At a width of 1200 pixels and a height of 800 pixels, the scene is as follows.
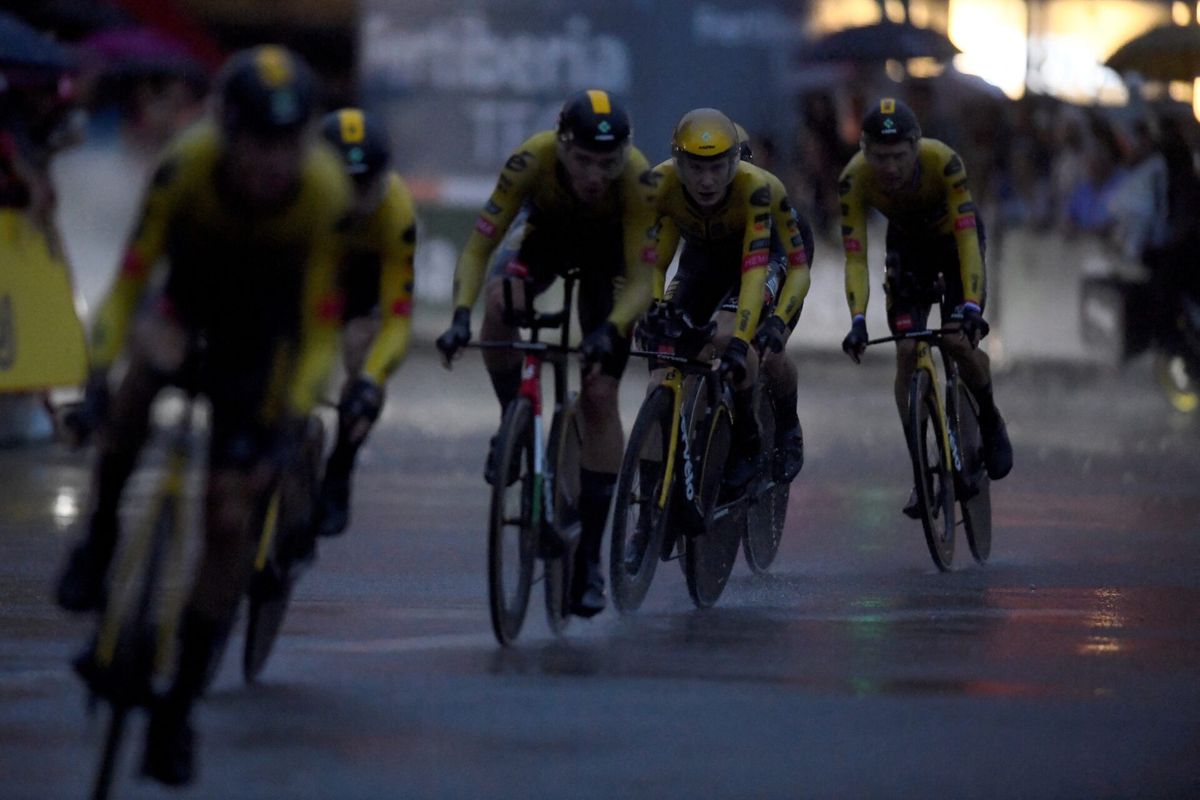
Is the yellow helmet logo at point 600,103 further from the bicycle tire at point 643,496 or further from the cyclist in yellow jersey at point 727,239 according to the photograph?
the bicycle tire at point 643,496

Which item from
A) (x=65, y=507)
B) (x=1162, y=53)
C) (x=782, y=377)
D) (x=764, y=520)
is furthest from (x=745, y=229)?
(x=1162, y=53)

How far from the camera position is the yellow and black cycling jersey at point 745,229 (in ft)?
33.7

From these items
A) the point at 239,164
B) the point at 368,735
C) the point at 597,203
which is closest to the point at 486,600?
the point at 597,203

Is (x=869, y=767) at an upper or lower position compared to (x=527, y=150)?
lower

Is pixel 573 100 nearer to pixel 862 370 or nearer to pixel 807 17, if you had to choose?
pixel 862 370

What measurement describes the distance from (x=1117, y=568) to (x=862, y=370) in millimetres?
13718

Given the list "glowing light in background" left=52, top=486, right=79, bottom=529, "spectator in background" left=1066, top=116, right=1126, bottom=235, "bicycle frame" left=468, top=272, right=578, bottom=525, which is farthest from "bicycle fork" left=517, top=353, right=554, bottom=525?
"spectator in background" left=1066, top=116, right=1126, bottom=235

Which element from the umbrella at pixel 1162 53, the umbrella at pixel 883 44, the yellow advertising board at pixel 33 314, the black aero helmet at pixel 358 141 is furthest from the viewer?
the umbrella at pixel 883 44

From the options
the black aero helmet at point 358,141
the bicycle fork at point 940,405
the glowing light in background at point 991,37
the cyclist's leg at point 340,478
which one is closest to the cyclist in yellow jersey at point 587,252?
the cyclist's leg at point 340,478

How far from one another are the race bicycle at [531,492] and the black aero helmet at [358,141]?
74 cm

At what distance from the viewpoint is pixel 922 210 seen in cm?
1184

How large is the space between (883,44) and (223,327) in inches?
749

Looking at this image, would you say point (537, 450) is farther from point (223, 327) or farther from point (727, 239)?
point (223, 327)

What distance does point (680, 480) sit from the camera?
10031 millimetres
